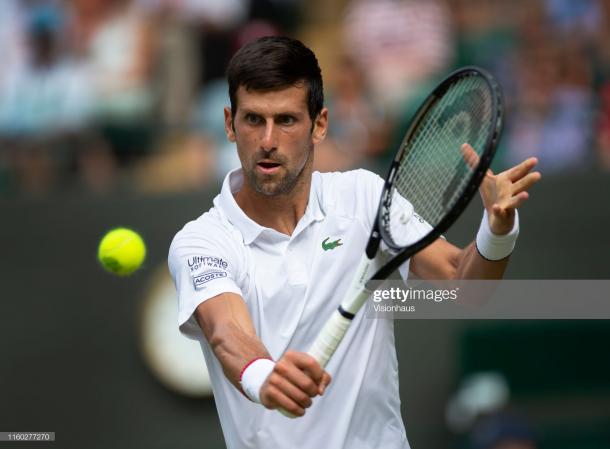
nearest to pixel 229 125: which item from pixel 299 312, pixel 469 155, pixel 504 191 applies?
pixel 299 312

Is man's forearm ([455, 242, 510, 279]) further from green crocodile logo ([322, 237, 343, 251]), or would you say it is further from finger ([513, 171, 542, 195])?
green crocodile logo ([322, 237, 343, 251])

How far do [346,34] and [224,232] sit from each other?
4.98m

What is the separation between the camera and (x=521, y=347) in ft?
25.2

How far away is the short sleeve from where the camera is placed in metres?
3.83

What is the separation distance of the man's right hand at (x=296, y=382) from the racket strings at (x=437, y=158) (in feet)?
2.24

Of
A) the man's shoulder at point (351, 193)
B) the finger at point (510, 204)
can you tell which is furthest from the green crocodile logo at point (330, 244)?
the finger at point (510, 204)

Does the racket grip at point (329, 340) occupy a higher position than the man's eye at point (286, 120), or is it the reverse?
the man's eye at point (286, 120)

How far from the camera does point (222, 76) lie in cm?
Answer: 863

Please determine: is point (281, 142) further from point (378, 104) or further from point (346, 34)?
point (346, 34)

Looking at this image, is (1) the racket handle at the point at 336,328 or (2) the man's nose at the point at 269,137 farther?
(2) the man's nose at the point at 269,137

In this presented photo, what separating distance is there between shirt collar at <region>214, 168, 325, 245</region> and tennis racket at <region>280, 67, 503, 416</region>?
0.93ft

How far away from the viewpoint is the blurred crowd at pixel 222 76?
805 centimetres

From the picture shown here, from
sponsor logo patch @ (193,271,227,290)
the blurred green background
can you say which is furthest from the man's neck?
the blurred green background

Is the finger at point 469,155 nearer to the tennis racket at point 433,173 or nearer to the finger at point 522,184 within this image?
the tennis racket at point 433,173
